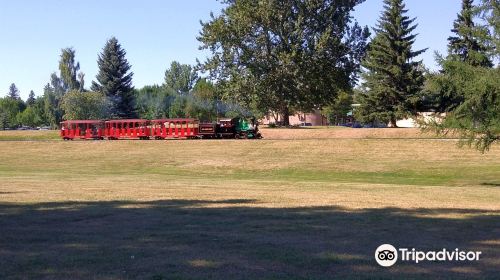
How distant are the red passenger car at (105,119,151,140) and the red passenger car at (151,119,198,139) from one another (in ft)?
2.65

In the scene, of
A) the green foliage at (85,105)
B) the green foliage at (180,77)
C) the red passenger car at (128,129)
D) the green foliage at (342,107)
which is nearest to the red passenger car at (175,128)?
the red passenger car at (128,129)

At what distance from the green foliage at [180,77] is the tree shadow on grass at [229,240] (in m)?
141

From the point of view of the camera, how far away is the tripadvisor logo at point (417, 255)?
796 centimetres

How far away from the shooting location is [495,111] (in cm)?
2975

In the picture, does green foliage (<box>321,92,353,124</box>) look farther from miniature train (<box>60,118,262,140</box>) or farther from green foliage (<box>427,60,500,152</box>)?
green foliage (<box>427,60,500,152</box>)

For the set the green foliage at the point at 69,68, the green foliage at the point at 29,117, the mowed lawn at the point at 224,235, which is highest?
the green foliage at the point at 69,68

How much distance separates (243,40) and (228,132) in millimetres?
12746

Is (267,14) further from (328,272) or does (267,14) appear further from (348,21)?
(328,272)

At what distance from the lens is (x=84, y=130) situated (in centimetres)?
6575

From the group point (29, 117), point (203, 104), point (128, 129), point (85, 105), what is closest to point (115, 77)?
point (85, 105)

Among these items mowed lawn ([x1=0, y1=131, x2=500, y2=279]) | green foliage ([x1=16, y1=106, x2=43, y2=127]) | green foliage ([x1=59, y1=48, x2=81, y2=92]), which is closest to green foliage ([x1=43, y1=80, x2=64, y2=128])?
green foliage ([x1=59, y1=48, x2=81, y2=92])

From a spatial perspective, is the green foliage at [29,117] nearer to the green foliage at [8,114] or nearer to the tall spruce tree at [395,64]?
the green foliage at [8,114]

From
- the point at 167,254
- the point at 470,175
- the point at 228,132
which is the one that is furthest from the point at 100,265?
the point at 228,132

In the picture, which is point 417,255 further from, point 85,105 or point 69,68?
point 69,68
